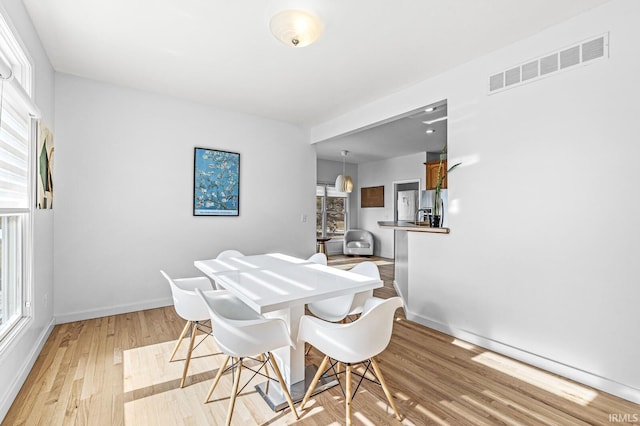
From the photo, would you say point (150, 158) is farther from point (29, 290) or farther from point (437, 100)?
point (437, 100)

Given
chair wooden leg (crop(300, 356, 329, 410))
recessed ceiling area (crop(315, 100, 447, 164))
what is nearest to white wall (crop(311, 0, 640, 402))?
recessed ceiling area (crop(315, 100, 447, 164))

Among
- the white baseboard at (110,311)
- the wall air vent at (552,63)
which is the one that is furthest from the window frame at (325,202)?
the wall air vent at (552,63)

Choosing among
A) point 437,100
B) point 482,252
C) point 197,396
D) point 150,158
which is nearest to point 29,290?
point 197,396

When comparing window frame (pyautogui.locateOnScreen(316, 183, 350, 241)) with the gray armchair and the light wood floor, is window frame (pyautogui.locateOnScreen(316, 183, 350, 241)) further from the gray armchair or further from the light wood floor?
the light wood floor

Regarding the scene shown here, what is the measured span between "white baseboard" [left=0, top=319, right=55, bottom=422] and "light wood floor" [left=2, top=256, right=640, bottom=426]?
1.6 inches

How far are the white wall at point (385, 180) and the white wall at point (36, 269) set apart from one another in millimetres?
6536

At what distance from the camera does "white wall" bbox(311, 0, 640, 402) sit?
199cm

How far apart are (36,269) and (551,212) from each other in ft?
13.6

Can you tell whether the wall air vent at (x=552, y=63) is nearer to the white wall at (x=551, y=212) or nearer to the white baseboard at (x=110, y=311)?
the white wall at (x=551, y=212)

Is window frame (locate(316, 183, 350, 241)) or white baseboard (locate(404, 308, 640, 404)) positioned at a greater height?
window frame (locate(316, 183, 350, 241))

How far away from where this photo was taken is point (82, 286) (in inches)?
128

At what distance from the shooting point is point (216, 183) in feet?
13.5

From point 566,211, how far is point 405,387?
174 centimetres

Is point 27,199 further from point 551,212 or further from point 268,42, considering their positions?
point 551,212
